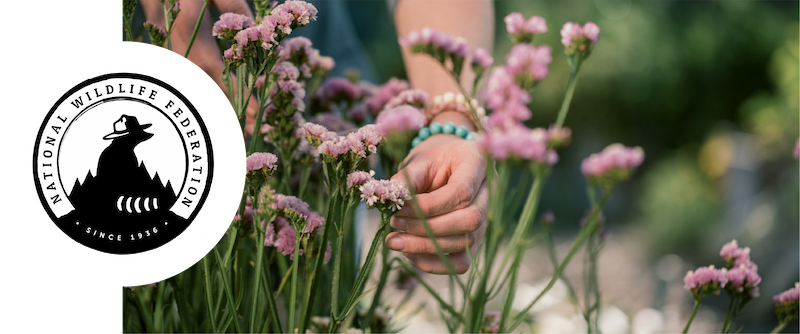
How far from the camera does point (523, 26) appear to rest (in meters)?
0.31

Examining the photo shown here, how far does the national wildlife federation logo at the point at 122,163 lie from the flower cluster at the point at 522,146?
0.55 ft

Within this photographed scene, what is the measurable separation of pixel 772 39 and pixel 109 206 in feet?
13.4

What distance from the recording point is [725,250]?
0.41 meters

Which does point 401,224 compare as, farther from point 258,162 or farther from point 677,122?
point 677,122

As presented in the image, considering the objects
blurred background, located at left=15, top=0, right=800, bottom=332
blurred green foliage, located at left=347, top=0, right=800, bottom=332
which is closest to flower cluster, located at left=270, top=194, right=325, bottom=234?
blurred background, located at left=15, top=0, right=800, bottom=332

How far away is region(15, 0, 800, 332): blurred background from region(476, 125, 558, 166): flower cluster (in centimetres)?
211

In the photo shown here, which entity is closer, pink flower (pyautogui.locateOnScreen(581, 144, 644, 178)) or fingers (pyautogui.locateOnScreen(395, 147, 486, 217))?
pink flower (pyautogui.locateOnScreen(581, 144, 644, 178))

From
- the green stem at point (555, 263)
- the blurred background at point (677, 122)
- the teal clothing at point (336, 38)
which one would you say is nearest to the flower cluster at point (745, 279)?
the green stem at point (555, 263)

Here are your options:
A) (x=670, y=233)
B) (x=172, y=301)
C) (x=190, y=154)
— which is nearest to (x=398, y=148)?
(x=190, y=154)

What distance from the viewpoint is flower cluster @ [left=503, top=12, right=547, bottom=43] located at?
31 centimetres

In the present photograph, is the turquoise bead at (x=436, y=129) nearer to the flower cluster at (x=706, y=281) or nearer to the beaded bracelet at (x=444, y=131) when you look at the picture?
the beaded bracelet at (x=444, y=131)

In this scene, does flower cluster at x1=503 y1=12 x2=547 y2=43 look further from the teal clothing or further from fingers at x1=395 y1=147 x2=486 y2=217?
the teal clothing

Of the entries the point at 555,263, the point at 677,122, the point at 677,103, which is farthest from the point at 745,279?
the point at 677,122

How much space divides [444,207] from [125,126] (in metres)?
0.20
